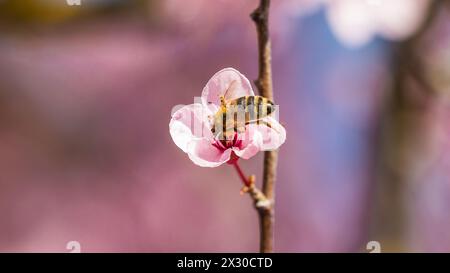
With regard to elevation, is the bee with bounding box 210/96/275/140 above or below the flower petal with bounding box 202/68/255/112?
below

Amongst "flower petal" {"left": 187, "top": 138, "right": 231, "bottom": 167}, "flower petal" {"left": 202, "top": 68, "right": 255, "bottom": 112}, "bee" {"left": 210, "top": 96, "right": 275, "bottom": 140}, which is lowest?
"flower petal" {"left": 187, "top": 138, "right": 231, "bottom": 167}
